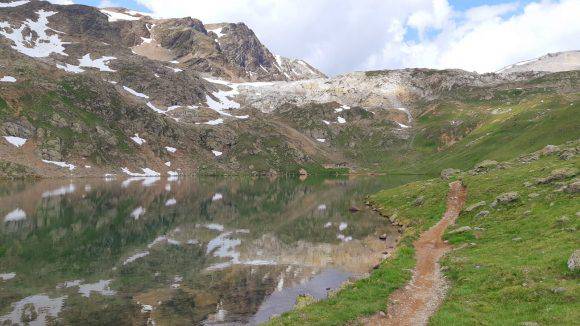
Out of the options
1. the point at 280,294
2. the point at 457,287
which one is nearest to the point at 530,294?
the point at 457,287

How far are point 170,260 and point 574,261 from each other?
39.9 metres

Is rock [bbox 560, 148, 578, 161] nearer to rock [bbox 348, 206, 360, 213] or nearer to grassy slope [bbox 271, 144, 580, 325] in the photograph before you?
grassy slope [bbox 271, 144, 580, 325]

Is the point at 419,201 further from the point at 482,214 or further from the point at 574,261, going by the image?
the point at 574,261

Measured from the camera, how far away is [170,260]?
1956 inches

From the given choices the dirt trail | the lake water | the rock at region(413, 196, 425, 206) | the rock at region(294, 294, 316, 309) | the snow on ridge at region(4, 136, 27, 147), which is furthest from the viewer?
the snow on ridge at region(4, 136, 27, 147)

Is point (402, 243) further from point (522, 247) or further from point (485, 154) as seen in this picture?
point (485, 154)

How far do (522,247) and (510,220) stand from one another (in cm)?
1138

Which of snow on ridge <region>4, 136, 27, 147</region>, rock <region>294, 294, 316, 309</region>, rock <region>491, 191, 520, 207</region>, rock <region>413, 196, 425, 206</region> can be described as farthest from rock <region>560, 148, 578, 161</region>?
snow on ridge <region>4, 136, 27, 147</region>

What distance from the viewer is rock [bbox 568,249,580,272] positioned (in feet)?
80.4

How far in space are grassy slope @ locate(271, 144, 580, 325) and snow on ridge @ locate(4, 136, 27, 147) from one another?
198932mm

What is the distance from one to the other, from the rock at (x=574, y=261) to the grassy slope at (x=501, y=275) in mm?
385

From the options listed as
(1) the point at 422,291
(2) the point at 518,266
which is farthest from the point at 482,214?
(1) the point at 422,291

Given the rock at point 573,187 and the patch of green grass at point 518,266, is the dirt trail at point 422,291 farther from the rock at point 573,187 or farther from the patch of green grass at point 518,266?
the rock at point 573,187

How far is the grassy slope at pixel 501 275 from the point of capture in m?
22.3
